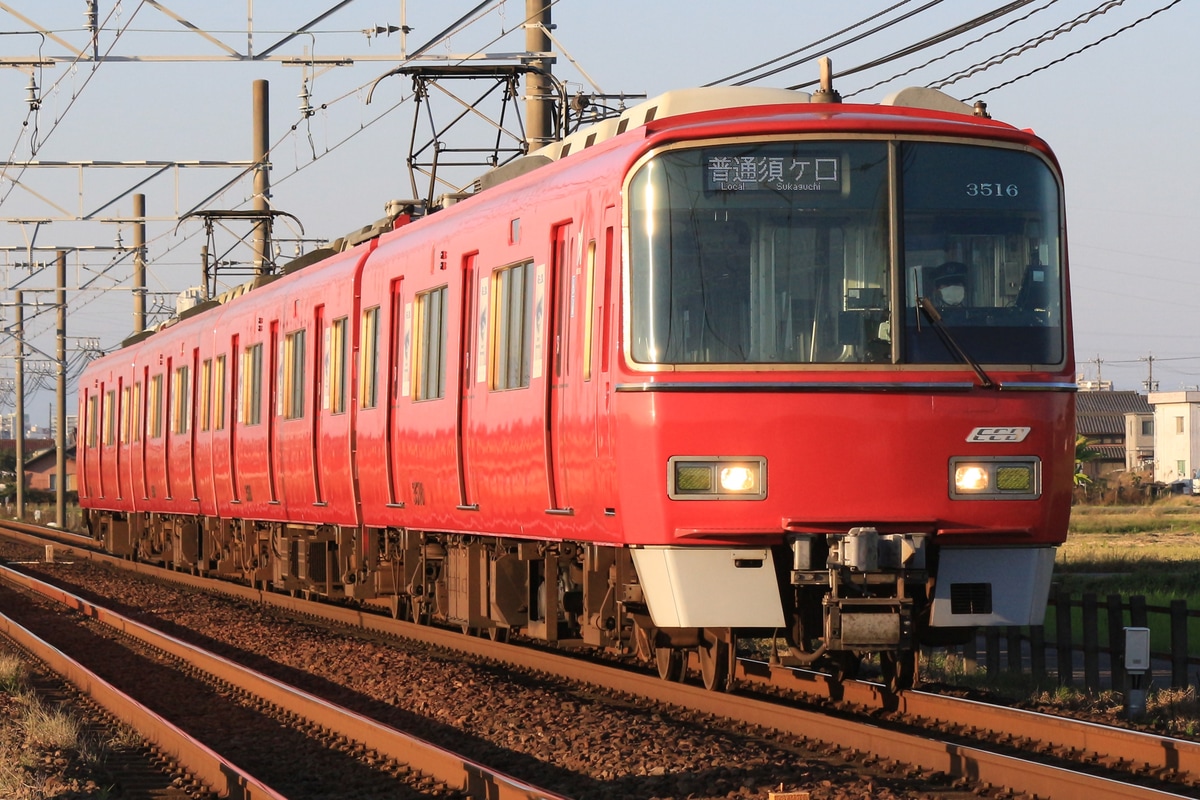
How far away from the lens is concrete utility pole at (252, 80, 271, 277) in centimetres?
2787

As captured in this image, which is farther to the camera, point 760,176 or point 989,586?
point 989,586

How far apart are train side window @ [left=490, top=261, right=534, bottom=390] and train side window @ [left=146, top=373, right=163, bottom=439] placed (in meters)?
15.2

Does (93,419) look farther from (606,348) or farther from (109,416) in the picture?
(606,348)

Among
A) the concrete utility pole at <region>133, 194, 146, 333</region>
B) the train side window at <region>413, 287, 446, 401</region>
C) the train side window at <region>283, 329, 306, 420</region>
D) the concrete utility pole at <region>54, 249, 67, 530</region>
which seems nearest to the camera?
the train side window at <region>413, 287, 446, 401</region>

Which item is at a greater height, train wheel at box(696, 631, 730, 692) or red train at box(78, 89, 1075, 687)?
red train at box(78, 89, 1075, 687)

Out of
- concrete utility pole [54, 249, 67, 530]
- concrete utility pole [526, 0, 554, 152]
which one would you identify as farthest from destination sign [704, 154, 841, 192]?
concrete utility pole [54, 249, 67, 530]

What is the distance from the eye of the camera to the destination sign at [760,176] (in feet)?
30.3

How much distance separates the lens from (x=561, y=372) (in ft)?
34.5

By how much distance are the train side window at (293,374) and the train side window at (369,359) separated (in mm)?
2361

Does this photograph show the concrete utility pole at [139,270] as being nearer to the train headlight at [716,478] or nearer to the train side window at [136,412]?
the train side window at [136,412]

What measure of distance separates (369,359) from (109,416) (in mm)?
17350

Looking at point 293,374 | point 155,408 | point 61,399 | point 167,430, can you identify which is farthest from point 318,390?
point 61,399

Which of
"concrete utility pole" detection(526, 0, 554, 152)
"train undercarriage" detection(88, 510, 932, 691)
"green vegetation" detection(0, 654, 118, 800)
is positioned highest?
"concrete utility pole" detection(526, 0, 554, 152)

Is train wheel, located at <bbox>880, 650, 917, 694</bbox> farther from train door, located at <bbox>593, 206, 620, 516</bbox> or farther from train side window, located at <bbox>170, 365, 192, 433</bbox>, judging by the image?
train side window, located at <bbox>170, 365, 192, 433</bbox>
